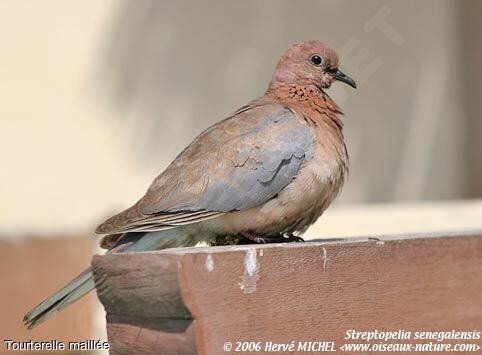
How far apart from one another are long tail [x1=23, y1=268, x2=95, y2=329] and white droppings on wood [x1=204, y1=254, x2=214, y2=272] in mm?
812

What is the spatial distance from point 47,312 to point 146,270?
0.84m

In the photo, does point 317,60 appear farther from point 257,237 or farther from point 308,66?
point 257,237

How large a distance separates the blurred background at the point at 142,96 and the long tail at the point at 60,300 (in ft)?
8.77

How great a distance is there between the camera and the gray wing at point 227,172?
3.15m

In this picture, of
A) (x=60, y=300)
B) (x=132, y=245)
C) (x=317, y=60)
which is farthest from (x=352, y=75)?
(x=60, y=300)

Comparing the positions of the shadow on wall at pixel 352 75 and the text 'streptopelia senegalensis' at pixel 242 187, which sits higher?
the shadow on wall at pixel 352 75

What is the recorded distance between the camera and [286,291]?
229 cm

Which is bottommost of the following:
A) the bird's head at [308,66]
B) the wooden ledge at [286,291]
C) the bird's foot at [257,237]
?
the wooden ledge at [286,291]

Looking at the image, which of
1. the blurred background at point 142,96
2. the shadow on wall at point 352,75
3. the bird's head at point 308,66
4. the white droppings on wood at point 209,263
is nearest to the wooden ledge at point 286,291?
the white droppings on wood at point 209,263

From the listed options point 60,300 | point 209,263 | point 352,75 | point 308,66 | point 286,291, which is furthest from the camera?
point 352,75

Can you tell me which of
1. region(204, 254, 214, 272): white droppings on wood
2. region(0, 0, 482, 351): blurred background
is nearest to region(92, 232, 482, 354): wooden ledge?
region(204, 254, 214, 272): white droppings on wood

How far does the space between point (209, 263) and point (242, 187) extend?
1110 millimetres

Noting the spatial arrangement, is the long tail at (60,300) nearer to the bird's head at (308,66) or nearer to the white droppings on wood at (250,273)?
the white droppings on wood at (250,273)

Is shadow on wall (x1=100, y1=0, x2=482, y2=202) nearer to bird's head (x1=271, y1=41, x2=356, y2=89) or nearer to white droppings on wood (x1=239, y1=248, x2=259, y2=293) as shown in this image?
bird's head (x1=271, y1=41, x2=356, y2=89)
